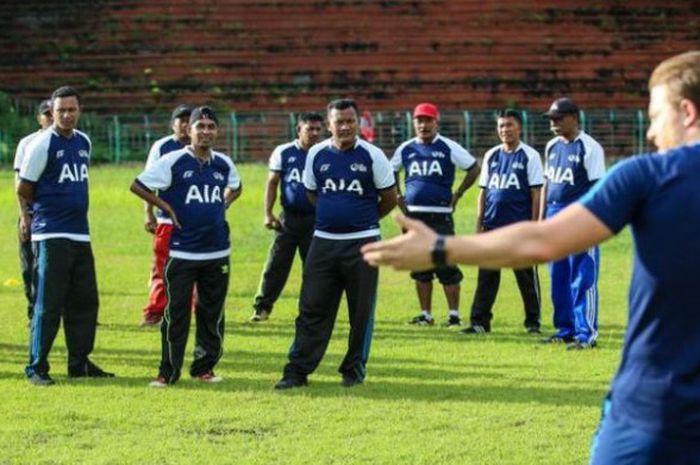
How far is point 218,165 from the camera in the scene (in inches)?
421

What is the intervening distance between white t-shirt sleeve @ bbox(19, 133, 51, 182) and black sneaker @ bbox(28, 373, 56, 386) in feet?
4.63

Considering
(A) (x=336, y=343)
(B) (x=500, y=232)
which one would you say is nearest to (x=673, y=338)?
(B) (x=500, y=232)

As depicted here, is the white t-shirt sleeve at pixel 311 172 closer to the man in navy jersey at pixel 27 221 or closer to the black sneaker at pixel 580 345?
the man in navy jersey at pixel 27 221

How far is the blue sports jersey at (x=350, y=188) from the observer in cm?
1046

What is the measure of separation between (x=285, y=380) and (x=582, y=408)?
2.13 meters

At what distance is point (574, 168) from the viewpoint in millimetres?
12461

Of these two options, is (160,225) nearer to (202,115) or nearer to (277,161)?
(277,161)

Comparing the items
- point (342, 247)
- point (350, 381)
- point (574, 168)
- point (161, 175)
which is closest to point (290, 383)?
point (350, 381)

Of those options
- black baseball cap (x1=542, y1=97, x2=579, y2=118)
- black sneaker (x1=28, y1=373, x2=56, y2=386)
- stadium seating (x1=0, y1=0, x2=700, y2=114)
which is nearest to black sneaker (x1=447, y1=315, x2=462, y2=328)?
black baseball cap (x1=542, y1=97, x2=579, y2=118)

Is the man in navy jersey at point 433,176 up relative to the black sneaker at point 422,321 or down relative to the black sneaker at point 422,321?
up

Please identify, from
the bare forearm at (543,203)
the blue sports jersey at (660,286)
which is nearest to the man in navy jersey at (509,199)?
the bare forearm at (543,203)

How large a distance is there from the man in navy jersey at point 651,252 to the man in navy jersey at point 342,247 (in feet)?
18.8

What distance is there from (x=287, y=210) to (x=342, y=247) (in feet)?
12.3

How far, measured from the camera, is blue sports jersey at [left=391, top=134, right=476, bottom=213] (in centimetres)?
1409
